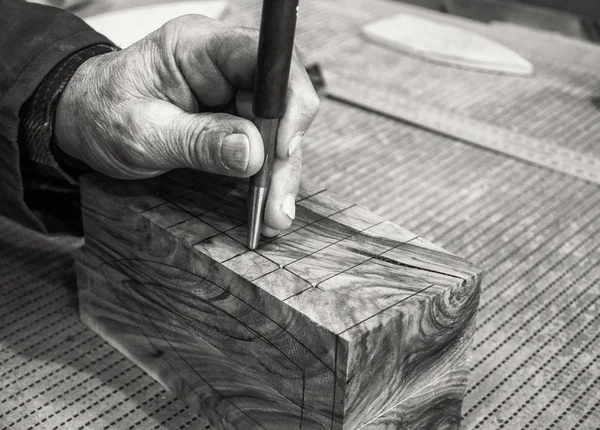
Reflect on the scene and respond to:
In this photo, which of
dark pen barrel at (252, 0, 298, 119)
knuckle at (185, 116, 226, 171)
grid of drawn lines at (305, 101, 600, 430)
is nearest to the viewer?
dark pen barrel at (252, 0, 298, 119)

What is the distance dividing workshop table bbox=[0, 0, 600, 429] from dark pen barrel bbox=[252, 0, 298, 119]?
350 mm

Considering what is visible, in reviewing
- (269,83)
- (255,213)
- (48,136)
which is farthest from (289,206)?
(48,136)

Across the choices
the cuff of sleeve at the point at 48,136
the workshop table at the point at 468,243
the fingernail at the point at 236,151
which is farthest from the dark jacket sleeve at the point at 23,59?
the fingernail at the point at 236,151

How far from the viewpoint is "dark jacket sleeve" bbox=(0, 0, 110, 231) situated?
2.79 feet

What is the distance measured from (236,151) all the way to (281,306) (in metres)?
0.16

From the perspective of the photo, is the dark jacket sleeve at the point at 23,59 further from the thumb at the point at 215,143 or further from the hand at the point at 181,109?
the thumb at the point at 215,143

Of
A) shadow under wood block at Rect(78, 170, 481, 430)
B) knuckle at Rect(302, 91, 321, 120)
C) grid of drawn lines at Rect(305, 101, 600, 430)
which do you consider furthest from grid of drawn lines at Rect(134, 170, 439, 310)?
grid of drawn lines at Rect(305, 101, 600, 430)

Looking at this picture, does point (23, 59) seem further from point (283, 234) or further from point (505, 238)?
point (505, 238)

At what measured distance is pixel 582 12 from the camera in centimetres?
176

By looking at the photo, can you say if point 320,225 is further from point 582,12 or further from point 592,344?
point 582,12

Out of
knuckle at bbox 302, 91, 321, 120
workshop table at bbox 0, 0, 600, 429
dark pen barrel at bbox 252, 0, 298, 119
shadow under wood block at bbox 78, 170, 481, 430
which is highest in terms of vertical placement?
dark pen barrel at bbox 252, 0, 298, 119

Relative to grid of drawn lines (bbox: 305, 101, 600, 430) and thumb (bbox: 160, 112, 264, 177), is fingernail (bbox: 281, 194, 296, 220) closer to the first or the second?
thumb (bbox: 160, 112, 264, 177)

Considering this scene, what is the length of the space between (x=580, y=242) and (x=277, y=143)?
567 mm

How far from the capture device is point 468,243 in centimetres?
108
